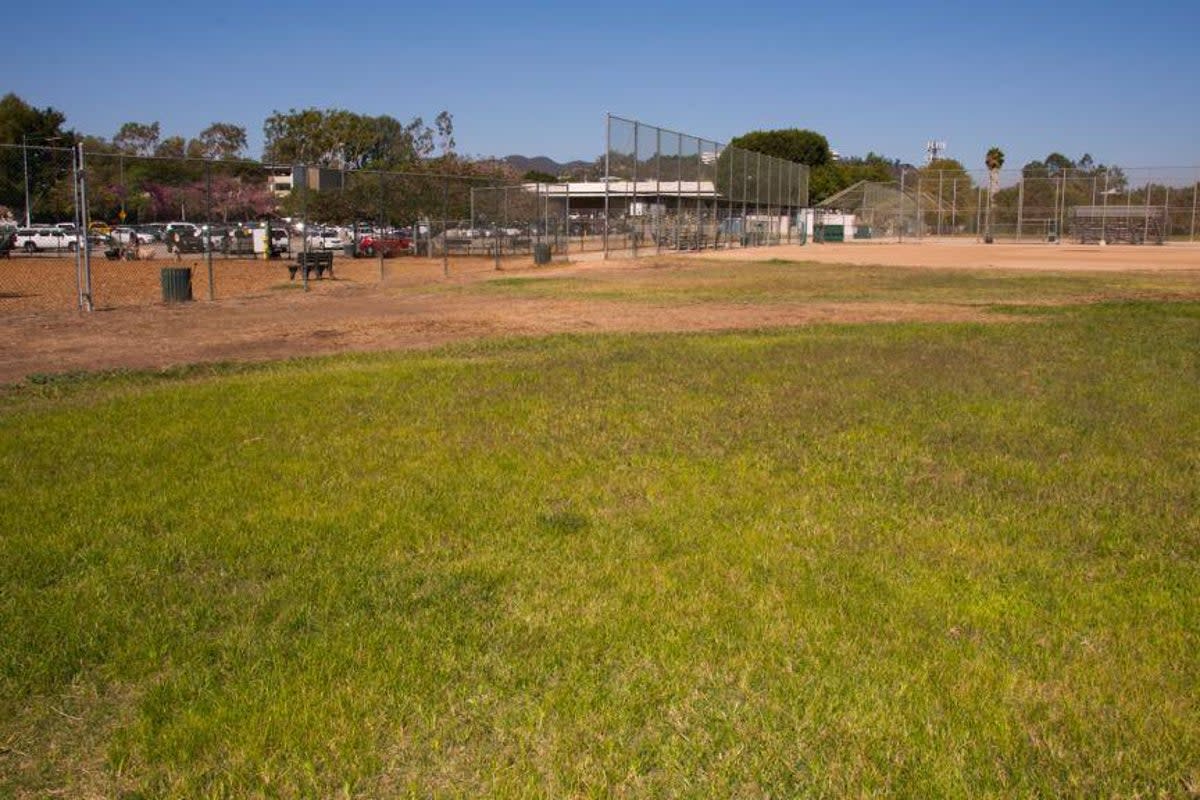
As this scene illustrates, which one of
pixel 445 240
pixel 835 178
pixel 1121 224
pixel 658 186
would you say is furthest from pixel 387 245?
pixel 835 178

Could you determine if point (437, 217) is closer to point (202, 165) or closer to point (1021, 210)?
point (202, 165)

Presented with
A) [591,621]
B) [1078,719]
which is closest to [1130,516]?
[1078,719]

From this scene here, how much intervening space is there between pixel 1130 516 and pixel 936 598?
1.92 m

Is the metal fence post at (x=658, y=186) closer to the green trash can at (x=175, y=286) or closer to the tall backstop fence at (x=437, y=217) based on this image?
the tall backstop fence at (x=437, y=217)

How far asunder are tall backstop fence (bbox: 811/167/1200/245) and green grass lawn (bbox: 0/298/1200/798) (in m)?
65.0

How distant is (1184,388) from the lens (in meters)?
10.4

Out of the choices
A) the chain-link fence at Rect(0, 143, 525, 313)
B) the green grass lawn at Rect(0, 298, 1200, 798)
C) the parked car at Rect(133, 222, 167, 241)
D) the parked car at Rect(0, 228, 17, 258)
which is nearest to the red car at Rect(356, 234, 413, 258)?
the chain-link fence at Rect(0, 143, 525, 313)

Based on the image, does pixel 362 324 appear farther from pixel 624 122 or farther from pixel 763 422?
pixel 624 122

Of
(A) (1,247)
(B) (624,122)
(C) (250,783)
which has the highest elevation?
(B) (624,122)

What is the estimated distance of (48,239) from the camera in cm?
5116

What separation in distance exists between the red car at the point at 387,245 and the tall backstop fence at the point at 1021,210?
109 ft

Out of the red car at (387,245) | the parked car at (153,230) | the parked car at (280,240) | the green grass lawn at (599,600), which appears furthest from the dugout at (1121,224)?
the green grass lawn at (599,600)

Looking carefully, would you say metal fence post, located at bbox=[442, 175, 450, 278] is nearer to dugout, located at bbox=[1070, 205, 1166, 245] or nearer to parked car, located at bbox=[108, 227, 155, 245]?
parked car, located at bbox=[108, 227, 155, 245]

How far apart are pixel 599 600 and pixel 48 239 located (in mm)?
53974
